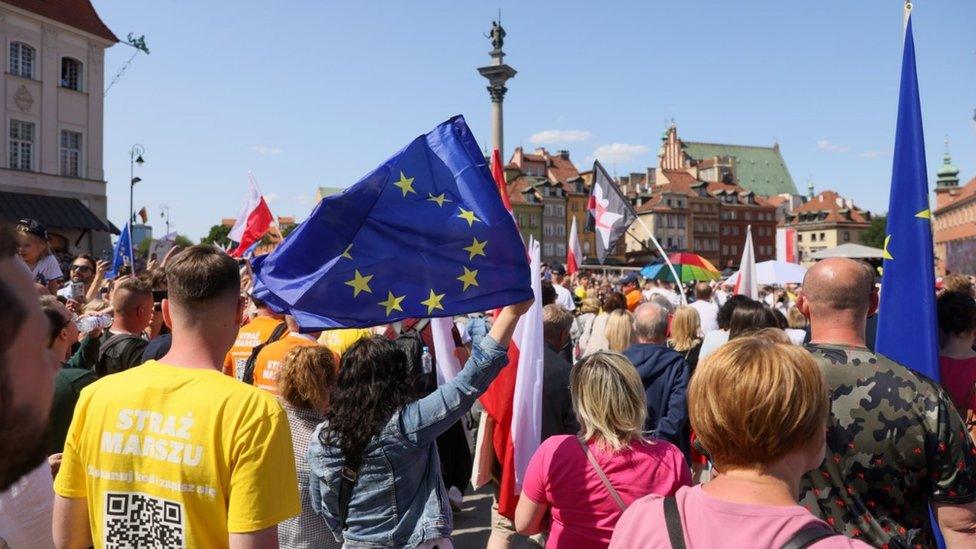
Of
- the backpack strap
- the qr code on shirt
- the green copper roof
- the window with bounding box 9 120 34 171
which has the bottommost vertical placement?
the qr code on shirt

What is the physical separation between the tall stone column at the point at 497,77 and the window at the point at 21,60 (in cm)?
1971

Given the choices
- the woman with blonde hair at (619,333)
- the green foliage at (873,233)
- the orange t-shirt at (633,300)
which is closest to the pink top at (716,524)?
the woman with blonde hair at (619,333)

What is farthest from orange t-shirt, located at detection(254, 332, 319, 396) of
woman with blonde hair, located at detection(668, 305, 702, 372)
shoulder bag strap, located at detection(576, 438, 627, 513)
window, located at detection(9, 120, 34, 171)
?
window, located at detection(9, 120, 34, 171)

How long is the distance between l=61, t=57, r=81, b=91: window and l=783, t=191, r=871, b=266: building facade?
10202 cm

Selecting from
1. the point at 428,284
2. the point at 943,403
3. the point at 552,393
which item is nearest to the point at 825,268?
the point at 943,403

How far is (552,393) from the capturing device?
5.16 m

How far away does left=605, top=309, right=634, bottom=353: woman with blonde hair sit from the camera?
6.48 meters

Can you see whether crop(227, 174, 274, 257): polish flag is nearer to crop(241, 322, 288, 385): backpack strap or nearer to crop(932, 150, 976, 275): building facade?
crop(241, 322, 288, 385): backpack strap

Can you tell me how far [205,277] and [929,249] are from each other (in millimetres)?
3403

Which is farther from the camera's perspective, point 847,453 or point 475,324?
point 475,324

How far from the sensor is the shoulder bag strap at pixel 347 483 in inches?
134

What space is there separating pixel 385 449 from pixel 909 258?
274cm

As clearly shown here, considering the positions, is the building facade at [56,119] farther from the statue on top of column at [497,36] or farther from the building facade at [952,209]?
the building facade at [952,209]

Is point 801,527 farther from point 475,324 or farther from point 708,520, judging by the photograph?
point 475,324
